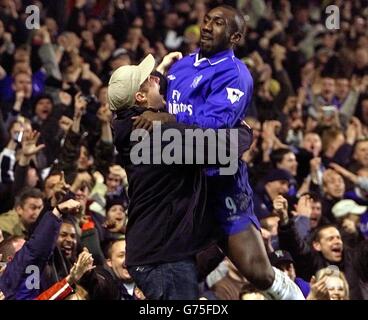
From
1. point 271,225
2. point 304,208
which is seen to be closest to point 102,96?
point 271,225

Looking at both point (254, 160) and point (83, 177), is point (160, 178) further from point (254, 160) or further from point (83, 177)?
point (254, 160)

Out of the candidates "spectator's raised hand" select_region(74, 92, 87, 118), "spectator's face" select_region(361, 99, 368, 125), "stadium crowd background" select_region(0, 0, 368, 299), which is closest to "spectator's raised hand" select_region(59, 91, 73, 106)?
"stadium crowd background" select_region(0, 0, 368, 299)

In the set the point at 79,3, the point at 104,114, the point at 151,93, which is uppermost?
the point at 79,3

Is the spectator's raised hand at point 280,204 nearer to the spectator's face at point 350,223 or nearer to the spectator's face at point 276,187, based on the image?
the spectator's face at point 350,223

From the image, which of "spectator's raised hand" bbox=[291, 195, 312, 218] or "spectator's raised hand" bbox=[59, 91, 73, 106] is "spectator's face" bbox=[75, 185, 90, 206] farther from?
"spectator's raised hand" bbox=[59, 91, 73, 106]

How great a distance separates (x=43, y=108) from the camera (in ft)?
39.6

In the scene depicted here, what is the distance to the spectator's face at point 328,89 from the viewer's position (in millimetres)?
15312

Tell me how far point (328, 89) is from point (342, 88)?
38cm

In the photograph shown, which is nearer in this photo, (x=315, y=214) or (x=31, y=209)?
(x=31, y=209)

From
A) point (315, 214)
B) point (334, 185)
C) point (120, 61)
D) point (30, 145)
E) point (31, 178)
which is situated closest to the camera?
point (30, 145)

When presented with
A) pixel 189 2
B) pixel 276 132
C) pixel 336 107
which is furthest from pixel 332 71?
pixel 276 132

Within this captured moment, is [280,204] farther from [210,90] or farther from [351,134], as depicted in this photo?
[351,134]

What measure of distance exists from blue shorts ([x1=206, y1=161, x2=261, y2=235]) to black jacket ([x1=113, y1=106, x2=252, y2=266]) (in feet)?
0.61

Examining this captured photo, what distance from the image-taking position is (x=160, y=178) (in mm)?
6516
